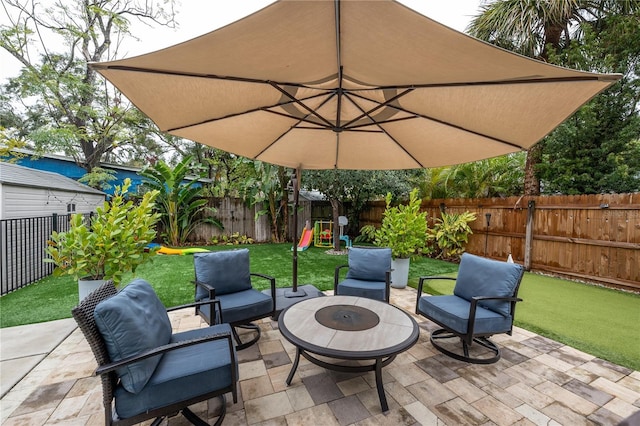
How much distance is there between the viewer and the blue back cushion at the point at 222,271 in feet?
10.3

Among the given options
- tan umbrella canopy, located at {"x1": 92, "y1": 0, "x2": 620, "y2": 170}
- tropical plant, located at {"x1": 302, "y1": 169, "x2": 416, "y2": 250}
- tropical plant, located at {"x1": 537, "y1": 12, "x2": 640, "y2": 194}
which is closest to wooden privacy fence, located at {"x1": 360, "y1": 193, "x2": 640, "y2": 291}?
tropical plant, located at {"x1": 537, "y1": 12, "x2": 640, "y2": 194}

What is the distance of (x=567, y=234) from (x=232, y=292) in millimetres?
6984

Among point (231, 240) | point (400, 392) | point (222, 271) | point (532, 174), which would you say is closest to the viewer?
point (400, 392)

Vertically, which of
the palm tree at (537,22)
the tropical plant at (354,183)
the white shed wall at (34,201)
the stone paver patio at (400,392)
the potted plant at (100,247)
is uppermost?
the palm tree at (537,22)

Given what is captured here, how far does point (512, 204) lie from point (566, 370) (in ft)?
16.8

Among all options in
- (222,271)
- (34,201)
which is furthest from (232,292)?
(34,201)

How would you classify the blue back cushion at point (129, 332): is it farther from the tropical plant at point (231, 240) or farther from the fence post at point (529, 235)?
the tropical plant at point (231, 240)

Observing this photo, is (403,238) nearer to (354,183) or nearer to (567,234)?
(354,183)

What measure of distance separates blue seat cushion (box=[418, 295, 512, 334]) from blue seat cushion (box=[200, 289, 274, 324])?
191cm

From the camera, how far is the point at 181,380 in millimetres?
1702

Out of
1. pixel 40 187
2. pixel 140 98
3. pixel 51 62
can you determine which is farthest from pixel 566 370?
pixel 51 62


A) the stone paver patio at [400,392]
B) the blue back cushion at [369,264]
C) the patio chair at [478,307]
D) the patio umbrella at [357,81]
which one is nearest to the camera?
the patio umbrella at [357,81]

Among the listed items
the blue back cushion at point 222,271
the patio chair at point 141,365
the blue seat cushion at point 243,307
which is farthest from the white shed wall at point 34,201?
the patio chair at point 141,365

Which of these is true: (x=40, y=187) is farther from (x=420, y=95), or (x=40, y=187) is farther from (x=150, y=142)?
(x=150, y=142)
